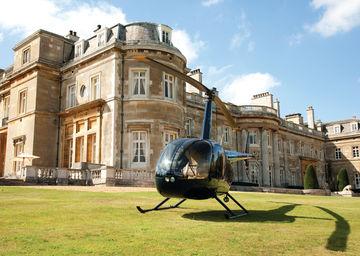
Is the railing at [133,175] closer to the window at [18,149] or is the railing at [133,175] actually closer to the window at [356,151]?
the window at [18,149]

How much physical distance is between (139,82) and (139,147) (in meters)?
4.57

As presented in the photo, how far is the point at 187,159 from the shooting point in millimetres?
9031

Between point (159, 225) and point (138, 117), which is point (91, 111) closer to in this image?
point (138, 117)

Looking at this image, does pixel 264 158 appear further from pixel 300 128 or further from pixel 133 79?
pixel 133 79

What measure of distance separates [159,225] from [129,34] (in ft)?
78.0

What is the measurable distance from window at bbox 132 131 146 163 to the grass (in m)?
16.2

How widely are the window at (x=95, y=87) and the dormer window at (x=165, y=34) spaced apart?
555cm

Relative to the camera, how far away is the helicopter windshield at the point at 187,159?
8.92 m

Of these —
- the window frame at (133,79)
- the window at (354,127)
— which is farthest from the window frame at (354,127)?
the window frame at (133,79)

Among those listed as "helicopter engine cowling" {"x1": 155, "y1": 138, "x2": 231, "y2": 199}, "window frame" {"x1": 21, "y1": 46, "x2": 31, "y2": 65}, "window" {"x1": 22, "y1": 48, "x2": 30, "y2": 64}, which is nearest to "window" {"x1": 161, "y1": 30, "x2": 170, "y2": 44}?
"window frame" {"x1": 21, "y1": 46, "x2": 31, "y2": 65}

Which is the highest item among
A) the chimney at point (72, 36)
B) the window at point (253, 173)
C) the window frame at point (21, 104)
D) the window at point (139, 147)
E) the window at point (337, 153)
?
the chimney at point (72, 36)

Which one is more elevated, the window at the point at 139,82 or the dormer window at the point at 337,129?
the dormer window at the point at 337,129

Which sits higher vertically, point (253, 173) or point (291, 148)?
point (291, 148)

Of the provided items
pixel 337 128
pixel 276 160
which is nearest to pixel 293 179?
pixel 276 160
